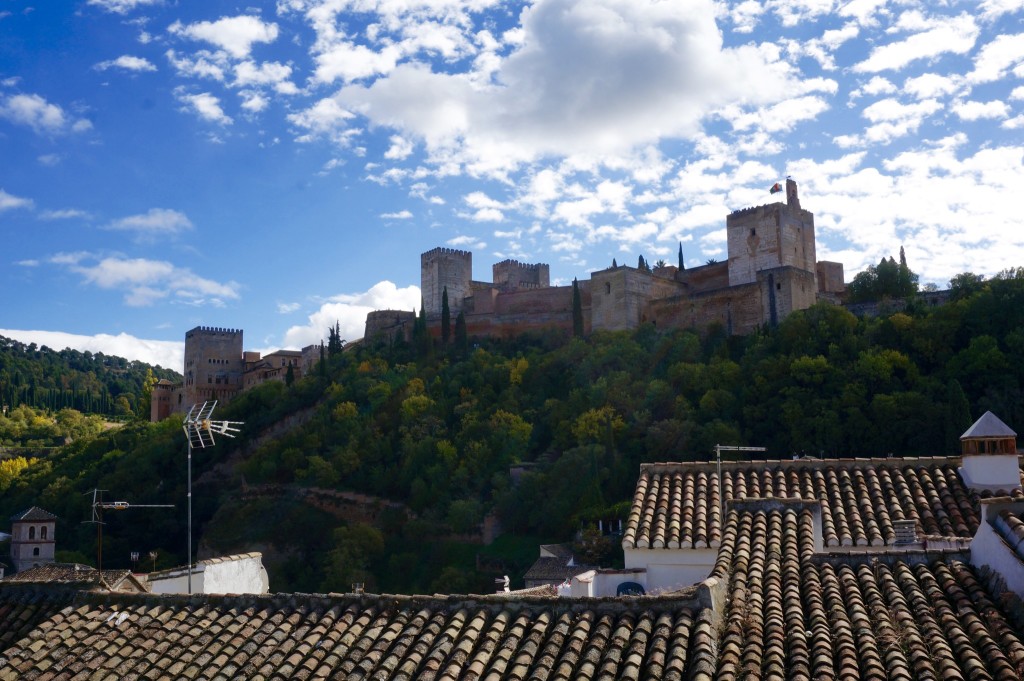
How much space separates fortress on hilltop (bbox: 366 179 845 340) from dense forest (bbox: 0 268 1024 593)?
167cm

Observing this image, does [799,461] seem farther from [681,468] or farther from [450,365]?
[450,365]

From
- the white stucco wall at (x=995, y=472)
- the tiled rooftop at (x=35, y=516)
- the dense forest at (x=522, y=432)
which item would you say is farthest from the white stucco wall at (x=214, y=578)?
the tiled rooftop at (x=35, y=516)

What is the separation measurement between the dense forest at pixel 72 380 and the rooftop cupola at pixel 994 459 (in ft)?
285

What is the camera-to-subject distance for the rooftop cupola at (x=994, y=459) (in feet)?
37.0

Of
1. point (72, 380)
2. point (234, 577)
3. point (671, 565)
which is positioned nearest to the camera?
point (671, 565)

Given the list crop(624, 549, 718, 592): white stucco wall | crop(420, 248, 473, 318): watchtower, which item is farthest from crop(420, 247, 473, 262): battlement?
crop(624, 549, 718, 592): white stucco wall

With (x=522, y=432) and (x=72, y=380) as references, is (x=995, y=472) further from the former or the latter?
(x=72, y=380)

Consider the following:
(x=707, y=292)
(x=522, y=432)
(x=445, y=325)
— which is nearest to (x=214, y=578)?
(x=522, y=432)

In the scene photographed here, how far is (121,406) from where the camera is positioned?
105 m

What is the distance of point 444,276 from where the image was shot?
65.5m

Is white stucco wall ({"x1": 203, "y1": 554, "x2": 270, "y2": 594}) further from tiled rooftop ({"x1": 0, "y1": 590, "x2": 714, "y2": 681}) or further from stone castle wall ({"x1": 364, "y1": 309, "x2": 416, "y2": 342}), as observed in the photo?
stone castle wall ({"x1": 364, "y1": 309, "x2": 416, "y2": 342})

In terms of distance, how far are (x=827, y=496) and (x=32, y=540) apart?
43586 millimetres

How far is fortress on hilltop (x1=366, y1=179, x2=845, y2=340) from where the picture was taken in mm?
47844

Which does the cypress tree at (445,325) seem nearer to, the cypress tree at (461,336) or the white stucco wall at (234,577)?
the cypress tree at (461,336)
